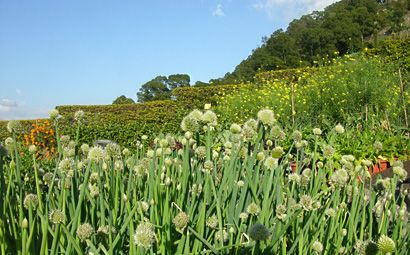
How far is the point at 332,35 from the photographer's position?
4497 centimetres

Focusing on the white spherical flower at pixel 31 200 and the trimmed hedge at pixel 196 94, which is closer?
the white spherical flower at pixel 31 200

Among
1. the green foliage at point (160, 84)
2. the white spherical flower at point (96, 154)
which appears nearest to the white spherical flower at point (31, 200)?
the white spherical flower at point (96, 154)

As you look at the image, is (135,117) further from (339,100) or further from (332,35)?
(332,35)

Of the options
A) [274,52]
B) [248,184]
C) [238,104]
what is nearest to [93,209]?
[248,184]

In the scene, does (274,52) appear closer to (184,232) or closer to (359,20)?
(359,20)

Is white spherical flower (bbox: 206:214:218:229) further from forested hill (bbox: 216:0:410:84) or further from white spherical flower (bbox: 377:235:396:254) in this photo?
Result: forested hill (bbox: 216:0:410:84)

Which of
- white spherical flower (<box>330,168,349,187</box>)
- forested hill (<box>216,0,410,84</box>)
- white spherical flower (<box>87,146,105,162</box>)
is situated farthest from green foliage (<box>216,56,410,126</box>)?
forested hill (<box>216,0,410,84</box>)

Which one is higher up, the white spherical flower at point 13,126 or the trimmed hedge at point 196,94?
the trimmed hedge at point 196,94

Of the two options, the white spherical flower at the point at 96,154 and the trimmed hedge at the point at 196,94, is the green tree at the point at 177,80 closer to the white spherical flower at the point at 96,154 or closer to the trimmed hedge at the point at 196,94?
the trimmed hedge at the point at 196,94

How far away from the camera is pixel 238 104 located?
35.0 feet

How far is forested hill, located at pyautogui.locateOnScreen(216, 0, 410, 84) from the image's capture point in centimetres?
3991

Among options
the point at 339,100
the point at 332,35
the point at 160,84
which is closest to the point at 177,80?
the point at 160,84

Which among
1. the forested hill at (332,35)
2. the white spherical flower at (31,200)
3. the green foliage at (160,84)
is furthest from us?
the green foliage at (160,84)

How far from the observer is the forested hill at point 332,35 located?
3991 centimetres
